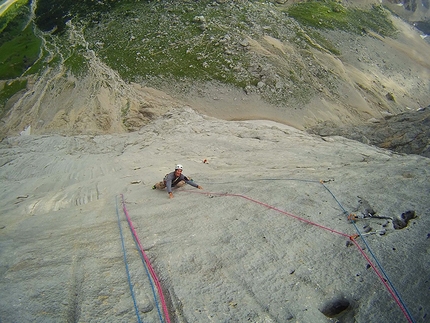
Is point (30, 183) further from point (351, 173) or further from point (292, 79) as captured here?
point (292, 79)

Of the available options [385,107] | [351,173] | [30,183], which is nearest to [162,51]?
[30,183]

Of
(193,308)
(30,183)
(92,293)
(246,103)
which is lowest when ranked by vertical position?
(30,183)

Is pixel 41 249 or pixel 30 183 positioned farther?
pixel 30 183

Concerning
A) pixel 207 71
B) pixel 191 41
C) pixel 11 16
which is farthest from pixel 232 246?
pixel 11 16

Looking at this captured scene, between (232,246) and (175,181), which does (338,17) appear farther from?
(232,246)

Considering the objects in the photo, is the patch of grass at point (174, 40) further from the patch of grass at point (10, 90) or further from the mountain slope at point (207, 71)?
the patch of grass at point (10, 90)

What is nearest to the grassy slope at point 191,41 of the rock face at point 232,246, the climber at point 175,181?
the rock face at point 232,246

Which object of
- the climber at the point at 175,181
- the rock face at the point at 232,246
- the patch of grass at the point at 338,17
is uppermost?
the patch of grass at the point at 338,17
